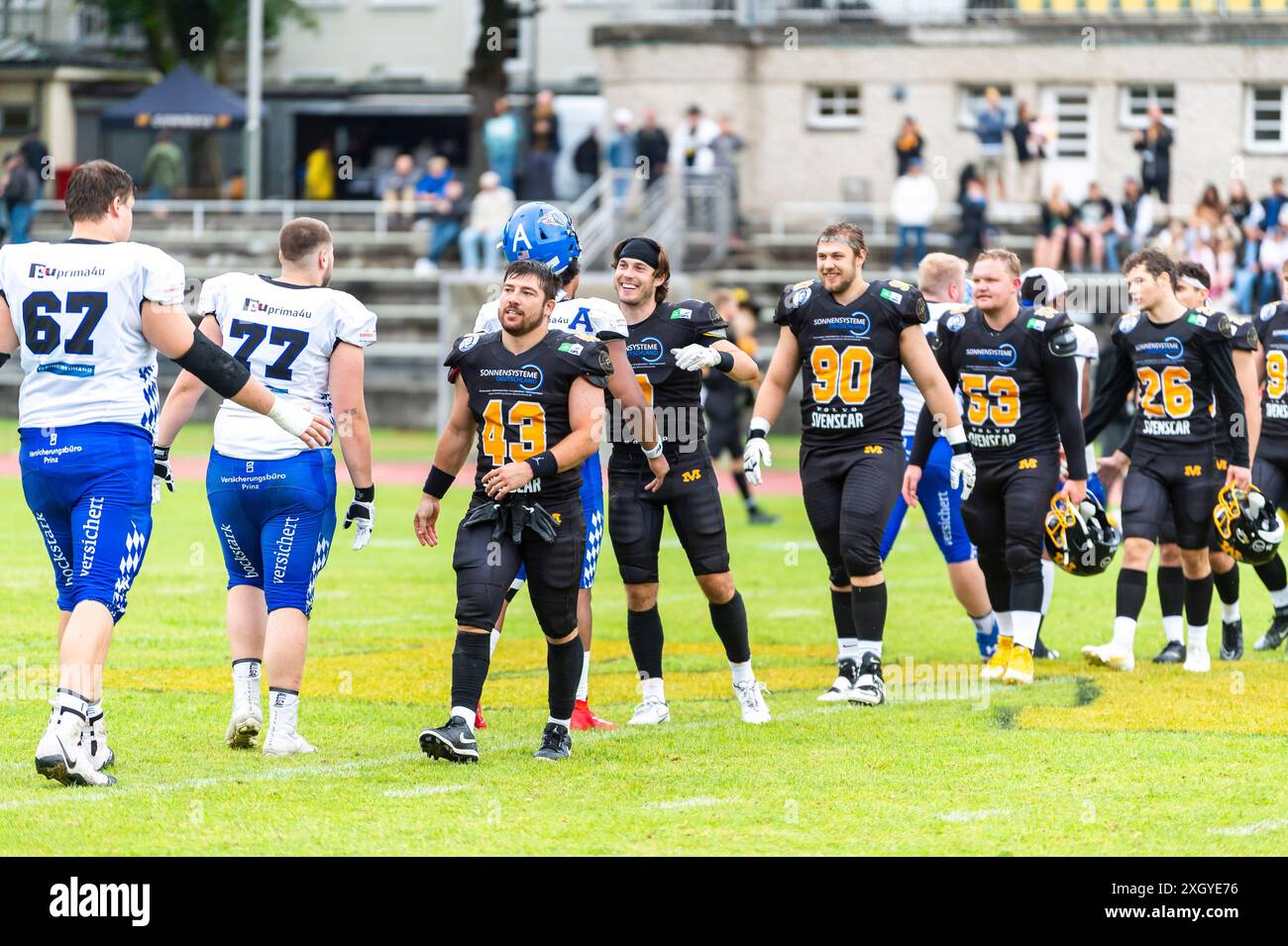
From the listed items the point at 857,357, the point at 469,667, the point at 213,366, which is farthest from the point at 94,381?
the point at 857,357

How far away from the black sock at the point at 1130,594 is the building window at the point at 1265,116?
23.6 meters

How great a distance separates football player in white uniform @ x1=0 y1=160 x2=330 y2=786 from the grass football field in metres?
0.68

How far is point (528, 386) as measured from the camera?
24.4ft

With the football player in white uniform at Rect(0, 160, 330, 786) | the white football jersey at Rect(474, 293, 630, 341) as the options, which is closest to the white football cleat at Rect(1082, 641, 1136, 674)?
the white football jersey at Rect(474, 293, 630, 341)

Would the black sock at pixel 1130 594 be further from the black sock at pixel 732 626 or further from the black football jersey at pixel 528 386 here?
the black football jersey at pixel 528 386

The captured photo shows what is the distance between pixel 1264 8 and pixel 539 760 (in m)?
27.5

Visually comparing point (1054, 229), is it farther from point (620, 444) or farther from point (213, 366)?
point (213, 366)

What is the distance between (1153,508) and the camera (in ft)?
32.7

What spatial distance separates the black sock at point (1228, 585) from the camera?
34.8 feet

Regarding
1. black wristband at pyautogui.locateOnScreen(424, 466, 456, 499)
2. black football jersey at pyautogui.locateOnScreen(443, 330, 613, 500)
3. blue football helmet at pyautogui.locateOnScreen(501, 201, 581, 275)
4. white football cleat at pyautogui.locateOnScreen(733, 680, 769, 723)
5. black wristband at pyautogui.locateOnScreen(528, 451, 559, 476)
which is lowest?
white football cleat at pyautogui.locateOnScreen(733, 680, 769, 723)

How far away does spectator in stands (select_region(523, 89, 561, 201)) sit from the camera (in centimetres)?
2862

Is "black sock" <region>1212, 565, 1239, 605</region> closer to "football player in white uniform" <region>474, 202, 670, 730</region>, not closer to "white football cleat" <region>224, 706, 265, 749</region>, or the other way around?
"football player in white uniform" <region>474, 202, 670, 730</region>

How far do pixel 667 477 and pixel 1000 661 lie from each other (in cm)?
232
